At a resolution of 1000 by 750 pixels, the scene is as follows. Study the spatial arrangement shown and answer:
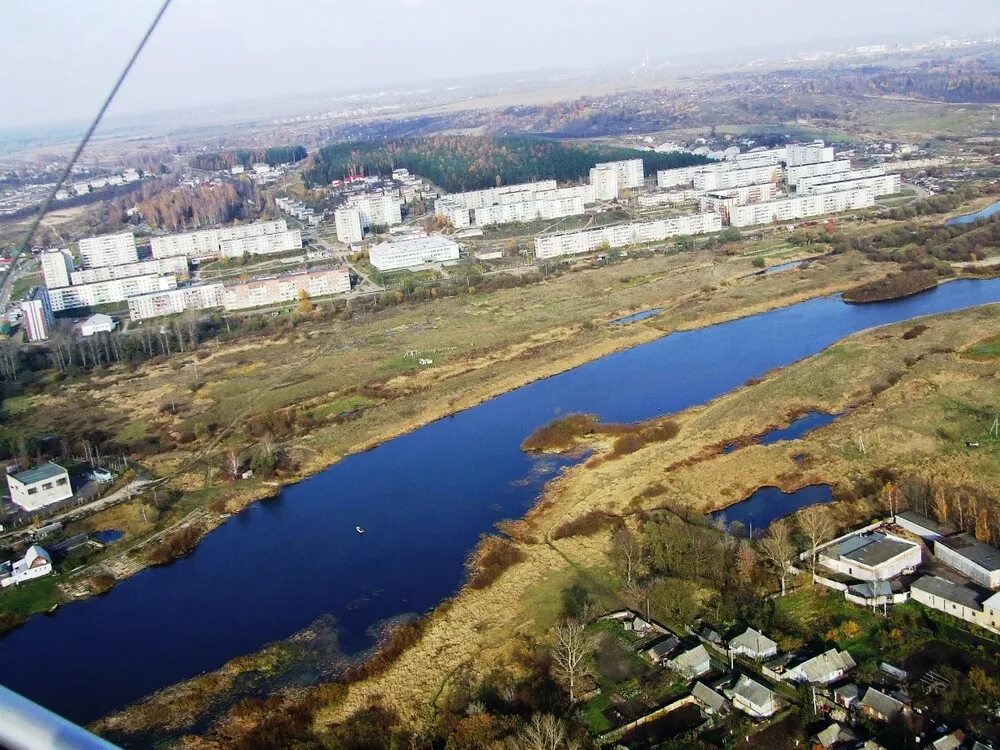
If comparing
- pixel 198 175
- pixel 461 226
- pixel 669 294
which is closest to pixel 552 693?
pixel 669 294

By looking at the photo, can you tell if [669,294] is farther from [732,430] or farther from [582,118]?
[582,118]

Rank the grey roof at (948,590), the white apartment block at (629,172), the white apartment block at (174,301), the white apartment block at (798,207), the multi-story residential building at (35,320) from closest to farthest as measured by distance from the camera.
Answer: the grey roof at (948,590), the multi-story residential building at (35,320), the white apartment block at (174,301), the white apartment block at (798,207), the white apartment block at (629,172)

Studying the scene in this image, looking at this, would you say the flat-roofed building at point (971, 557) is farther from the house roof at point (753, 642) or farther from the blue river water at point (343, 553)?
the blue river water at point (343, 553)

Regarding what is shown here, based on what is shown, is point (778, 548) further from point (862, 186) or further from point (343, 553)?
point (862, 186)

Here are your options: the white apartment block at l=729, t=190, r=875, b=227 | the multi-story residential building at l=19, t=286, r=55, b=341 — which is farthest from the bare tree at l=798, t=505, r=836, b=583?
the white apartment block at l=729, t=190, r=875, b=227

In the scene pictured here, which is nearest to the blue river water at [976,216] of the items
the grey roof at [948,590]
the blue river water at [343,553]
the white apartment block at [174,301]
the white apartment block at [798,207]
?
the white apartment block at [798,207]

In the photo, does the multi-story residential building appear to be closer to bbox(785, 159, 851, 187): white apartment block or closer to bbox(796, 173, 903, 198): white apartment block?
bbox(796, 173, 903, 198): white apartment block

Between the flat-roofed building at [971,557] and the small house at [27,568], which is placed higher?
the flat-roofed building at [971,557]

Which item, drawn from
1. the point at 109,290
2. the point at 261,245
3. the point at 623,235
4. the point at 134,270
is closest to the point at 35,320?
the point at 109,290
